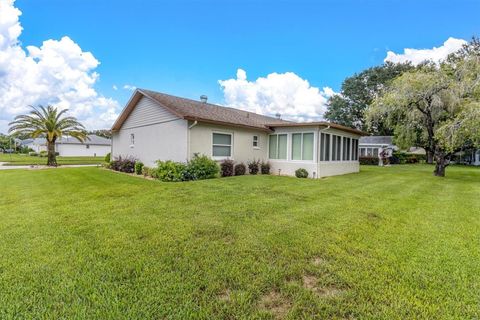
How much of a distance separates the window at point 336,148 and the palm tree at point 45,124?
20.5m

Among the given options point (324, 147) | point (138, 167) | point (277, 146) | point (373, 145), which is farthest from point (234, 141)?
point (373, 145)

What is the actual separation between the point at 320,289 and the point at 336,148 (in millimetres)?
12602

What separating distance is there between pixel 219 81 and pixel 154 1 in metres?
11.6

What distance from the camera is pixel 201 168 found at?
11.2 m

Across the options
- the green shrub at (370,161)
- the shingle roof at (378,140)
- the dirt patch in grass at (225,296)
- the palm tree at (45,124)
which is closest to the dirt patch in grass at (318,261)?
the dirt patch in grass at (225,296)

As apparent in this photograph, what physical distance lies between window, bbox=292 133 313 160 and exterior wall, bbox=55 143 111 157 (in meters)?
Result: 41.5

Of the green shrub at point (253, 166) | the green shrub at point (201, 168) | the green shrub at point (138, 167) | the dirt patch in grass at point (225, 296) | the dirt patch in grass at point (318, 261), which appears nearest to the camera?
the dirt patch in grass at point (225, 296)

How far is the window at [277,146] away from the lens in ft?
46.6

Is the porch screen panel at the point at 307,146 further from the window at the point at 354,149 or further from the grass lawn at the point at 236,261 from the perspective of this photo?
the grass lawn at the point at 236,261

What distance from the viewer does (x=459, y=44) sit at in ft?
86.3

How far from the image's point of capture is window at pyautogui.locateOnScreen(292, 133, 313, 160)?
42.5 feet

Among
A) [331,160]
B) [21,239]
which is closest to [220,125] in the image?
[331,160]

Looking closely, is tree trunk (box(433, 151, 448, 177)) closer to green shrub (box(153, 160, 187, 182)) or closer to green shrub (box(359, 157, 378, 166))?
green shrub (box(359, 157, 378, 166))

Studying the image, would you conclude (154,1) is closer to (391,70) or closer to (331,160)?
(331,160)
